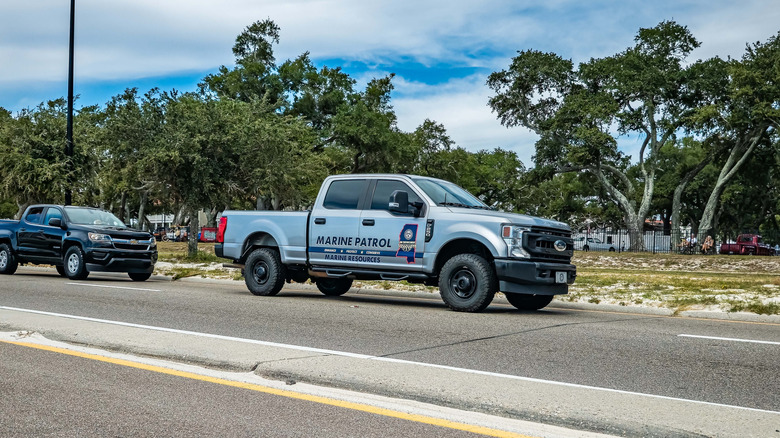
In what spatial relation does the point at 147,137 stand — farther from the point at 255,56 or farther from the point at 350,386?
the point at 255,56

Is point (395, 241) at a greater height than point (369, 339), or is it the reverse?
point (395, 241)

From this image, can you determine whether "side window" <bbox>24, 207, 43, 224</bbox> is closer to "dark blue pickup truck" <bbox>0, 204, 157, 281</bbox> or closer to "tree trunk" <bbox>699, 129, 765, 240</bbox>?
"dark blue pickup truck" <bbox>0, 204, 157, 281</bbox>

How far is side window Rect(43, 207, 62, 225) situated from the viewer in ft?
65.3

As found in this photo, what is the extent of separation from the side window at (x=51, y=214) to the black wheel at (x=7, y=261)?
1.42 meters

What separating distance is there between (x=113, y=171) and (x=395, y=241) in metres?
18.3

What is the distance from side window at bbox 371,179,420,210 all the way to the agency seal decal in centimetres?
69

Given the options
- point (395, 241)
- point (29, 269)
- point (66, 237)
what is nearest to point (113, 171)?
point (29, 269)

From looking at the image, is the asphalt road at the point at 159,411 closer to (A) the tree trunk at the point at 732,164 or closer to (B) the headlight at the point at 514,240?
(B) the headlight at the point at 514,240

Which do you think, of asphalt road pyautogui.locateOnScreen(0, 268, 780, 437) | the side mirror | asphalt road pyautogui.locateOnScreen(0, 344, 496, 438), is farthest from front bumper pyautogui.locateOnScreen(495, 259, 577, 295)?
asphalt road pyautogui.locateOnScreen(0, 344, 496, 438)

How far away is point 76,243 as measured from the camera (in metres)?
18.9

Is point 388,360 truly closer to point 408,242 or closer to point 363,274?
point 408,242

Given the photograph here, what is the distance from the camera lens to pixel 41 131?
28688 millimetres

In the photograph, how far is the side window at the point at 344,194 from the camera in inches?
534

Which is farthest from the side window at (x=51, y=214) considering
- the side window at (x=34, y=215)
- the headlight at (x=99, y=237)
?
the headlight at (x=99, y=237)
